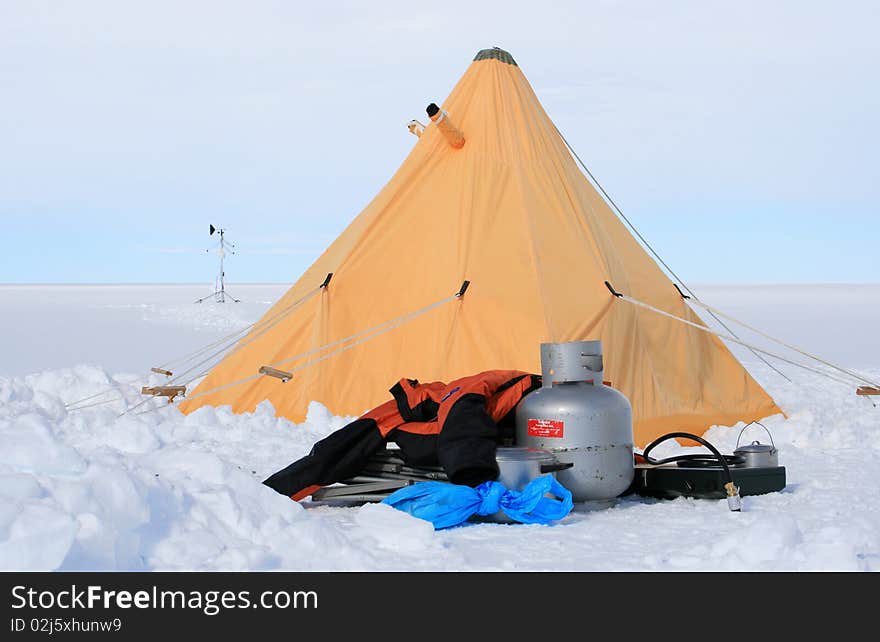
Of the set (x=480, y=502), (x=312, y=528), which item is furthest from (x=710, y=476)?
(x=312, y=528)

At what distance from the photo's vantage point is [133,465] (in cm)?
426

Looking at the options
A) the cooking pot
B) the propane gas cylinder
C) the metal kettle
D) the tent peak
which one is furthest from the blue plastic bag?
the tent peak

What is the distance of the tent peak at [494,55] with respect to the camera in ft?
30.1

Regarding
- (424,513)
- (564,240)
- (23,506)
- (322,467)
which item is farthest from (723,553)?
(564,240)

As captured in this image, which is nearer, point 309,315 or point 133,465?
point 133,465

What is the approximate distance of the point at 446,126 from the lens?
8.58 m

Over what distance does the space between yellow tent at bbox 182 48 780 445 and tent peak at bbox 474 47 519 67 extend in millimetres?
25

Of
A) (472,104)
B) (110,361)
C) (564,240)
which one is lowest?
(110,361)

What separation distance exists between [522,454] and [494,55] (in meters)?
5.20

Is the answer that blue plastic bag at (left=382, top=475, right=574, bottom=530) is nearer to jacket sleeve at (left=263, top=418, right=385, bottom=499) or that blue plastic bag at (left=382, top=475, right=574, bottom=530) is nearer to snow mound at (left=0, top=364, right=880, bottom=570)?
snow mound at (left=0, top=364, right=880, bottom=570)

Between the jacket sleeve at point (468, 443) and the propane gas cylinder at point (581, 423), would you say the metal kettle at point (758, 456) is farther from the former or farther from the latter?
the jacket sleeve at point (468, 443)

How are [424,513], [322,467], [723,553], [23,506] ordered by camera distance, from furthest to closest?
[322,467] < [424,513] < [723,553] < [23,506]
